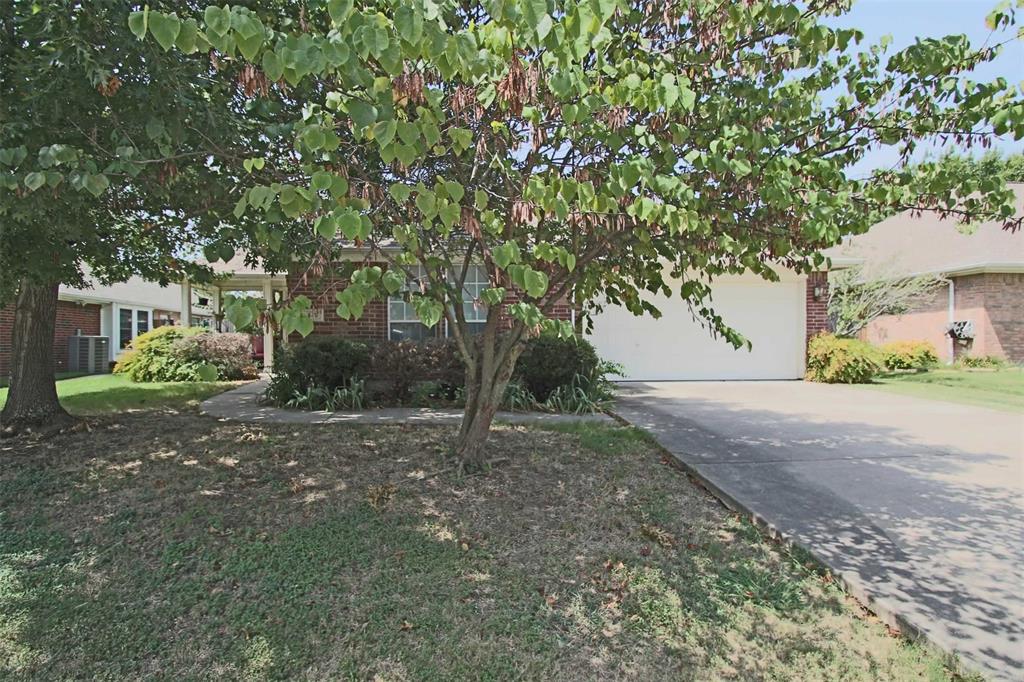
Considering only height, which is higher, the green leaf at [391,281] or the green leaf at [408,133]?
the green leaf at [408,133]

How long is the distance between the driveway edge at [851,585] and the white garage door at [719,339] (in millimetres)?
8157

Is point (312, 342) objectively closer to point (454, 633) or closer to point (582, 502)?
point (582, 502)

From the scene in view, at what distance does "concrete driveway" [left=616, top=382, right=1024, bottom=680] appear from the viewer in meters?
3.24

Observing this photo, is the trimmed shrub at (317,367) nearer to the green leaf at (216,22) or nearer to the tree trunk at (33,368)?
the tree trunk at (33,368)

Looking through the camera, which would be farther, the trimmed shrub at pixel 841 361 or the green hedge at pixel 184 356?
the green hedge at pixel 184 356

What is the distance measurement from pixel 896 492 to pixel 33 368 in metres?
8.90

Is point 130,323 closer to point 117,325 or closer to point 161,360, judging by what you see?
point 117,325

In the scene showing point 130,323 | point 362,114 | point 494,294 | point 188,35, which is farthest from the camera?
point 130,323

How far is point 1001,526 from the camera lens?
4.36 m

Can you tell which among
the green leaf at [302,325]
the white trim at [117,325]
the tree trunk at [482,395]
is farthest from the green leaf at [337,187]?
the white trim at [117,325]

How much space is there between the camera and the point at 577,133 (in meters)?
3.41

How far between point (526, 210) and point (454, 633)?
Answer: 2194mm

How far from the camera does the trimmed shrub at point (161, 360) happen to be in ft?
44.3

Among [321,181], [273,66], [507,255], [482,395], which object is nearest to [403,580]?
[482,395]
